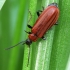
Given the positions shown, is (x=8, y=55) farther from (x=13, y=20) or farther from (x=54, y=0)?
(x=54, y=0)

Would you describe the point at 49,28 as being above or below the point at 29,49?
above

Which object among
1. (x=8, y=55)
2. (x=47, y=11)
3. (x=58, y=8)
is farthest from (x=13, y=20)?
(x=58, y=8)

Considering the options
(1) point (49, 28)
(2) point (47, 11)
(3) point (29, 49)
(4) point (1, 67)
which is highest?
(2) point (47, 11)

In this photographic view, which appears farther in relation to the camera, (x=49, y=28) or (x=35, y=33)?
(x=35, y=33)

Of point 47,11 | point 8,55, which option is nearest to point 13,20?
point 8,55

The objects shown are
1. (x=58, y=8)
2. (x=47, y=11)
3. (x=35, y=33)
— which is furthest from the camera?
(x=35, y=33)

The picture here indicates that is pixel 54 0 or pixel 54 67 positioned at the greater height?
pixel 54 0

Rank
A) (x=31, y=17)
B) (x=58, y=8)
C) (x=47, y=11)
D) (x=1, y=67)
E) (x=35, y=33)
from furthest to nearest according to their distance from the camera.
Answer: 1. (x=1, y=67)
2. (x=35, y=33)
3. (x=47, y=11)
4. (x=58, y=8)
5. (x=31, y=17)

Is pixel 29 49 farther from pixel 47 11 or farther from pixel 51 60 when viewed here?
pixel 47 11

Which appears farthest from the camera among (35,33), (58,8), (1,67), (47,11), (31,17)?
(1,67)
